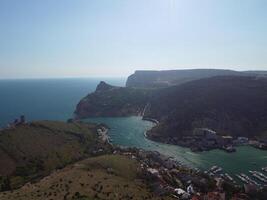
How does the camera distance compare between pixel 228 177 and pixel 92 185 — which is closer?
pixel 92 185

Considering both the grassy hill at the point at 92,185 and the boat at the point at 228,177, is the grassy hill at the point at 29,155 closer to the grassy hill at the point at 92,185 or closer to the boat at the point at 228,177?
the grassy hill at the point at 92,185

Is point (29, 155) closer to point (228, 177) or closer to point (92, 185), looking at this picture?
point (92, 185)

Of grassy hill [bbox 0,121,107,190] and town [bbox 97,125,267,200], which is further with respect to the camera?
grassy hill [bbox 0,121,107,190]

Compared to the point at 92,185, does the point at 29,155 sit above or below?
below

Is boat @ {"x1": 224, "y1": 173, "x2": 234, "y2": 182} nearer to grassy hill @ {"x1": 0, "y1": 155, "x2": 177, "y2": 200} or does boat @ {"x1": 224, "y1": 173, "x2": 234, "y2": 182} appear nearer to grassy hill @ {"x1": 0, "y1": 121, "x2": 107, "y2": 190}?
grassy hill @ {"x1": 0, "y1": 155, "x2": 177, "y2": 200}

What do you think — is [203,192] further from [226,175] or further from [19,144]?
[19,144]

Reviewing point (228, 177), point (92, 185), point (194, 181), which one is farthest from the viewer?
point (228, 177)

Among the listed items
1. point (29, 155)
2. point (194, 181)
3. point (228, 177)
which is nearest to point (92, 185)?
point (194, 181)

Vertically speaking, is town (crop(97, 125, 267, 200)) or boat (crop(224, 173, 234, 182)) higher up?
town (crop(97, 125, 267, 200))

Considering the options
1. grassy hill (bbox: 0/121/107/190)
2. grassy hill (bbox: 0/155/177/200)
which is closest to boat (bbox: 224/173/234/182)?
grassy hill (bbox: 0/155/177/200)
